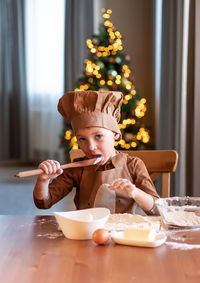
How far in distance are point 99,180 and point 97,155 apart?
10 centimetres

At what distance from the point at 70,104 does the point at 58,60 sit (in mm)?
5596

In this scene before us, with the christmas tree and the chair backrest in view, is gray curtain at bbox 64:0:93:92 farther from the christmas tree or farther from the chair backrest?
the chair backrest

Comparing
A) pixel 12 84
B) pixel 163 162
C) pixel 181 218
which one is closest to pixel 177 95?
pixel 163 162

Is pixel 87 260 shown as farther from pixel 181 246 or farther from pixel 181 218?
pixel 181 218

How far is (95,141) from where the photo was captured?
1.51 metres

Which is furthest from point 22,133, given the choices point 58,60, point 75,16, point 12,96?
point 75,16

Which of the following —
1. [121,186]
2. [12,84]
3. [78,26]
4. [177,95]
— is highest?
[78,26]

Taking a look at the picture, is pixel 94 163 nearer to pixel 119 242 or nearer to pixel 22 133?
pixel 119 242

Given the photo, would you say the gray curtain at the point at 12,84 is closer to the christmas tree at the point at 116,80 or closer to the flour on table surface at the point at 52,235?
the christmas tree at the point at 116,80

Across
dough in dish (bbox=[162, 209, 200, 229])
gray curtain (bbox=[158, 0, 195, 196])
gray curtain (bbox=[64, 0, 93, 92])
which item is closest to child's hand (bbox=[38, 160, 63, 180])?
dough in dish (bbox=[162, 209, 200, 229])

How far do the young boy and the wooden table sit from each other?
0.37m

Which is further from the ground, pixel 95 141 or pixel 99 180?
pixel 95 141

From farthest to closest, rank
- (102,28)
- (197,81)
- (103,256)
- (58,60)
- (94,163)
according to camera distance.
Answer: (58,60), (102,28), (197,81), (94,163), (103,256)

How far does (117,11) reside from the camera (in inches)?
249
